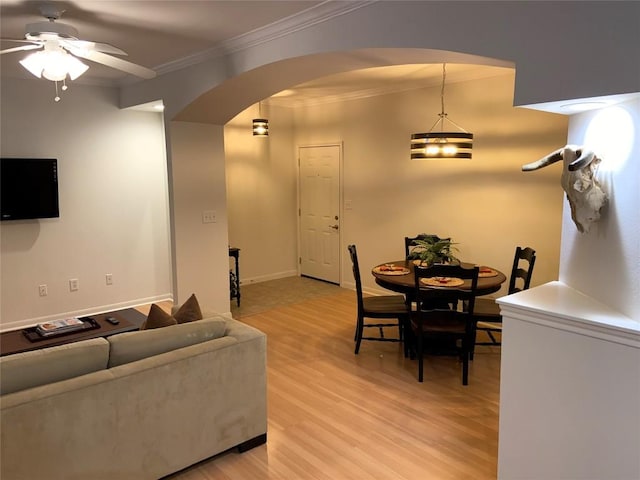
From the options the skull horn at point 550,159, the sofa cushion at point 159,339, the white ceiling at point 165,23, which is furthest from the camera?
the white ceiling at point 165,23

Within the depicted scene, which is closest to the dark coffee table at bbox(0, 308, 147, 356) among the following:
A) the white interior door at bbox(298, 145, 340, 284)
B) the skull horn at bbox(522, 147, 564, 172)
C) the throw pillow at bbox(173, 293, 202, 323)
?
the throw pillow at bbox(173, 293, 202, 323)

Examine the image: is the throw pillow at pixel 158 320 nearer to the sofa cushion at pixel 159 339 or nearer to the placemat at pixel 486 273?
the sofa cushion at pixel 159 339

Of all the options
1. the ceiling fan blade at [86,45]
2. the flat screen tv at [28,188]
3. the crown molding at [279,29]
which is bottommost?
the flat screen tv at [28,188]

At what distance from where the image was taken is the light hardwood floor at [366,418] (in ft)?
8.48

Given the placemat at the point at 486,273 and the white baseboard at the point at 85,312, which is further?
the white baseboard at the point at 85,312

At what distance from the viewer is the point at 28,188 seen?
4.73 metres

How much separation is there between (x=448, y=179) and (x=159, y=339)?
383cm

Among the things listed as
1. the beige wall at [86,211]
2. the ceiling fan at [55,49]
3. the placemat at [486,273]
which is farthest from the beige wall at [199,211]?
the placemat at [486,273]

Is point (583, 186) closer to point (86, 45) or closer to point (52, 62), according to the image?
point (86, 45)

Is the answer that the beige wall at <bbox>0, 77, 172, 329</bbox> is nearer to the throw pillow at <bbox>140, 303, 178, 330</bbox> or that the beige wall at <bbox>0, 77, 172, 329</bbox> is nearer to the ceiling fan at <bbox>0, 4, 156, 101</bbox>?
the ceiling fan at <bbox>0, 4, 156, 101</bbox>

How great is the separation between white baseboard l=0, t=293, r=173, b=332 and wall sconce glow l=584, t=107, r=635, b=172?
514cm

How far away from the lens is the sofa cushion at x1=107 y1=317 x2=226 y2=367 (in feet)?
7.70

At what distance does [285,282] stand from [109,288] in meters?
2.46

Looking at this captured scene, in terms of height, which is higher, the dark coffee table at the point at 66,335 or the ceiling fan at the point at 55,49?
the ceiling fan at the point at 55,49
